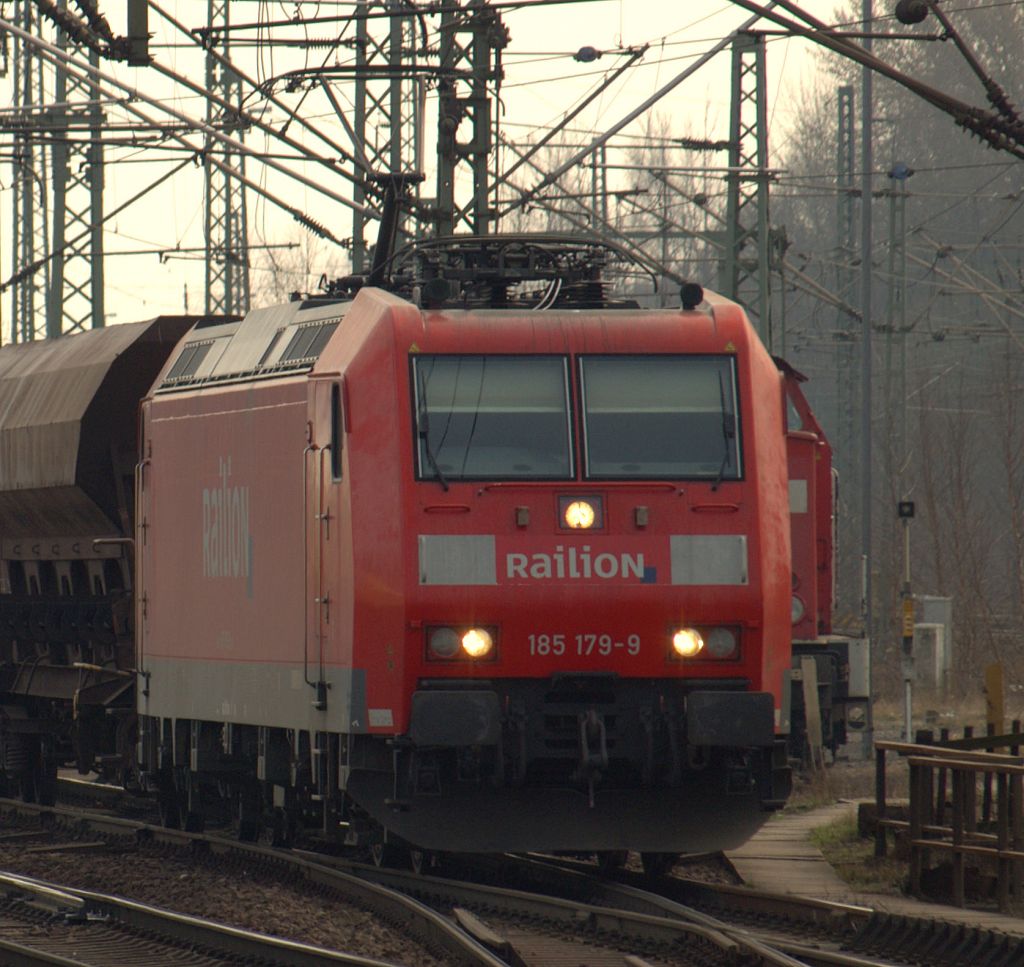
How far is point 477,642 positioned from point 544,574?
52 cm

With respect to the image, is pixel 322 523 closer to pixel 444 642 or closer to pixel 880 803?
pixel 444 642

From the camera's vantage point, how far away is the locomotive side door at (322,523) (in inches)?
511

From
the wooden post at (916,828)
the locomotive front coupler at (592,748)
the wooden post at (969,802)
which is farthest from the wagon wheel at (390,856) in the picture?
the wooden post at (969,802)

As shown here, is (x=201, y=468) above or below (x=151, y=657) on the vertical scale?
above

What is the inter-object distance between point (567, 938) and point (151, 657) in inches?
225

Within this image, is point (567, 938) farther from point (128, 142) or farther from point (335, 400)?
point (128, 142)

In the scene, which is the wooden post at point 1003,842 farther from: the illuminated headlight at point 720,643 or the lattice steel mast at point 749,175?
the lattice steel mast at point 749,175

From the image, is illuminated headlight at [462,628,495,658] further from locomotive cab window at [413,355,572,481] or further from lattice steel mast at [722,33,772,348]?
lattice steel mast at [722,33,772,348]

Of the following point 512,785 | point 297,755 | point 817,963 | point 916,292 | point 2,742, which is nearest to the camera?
point 817,963

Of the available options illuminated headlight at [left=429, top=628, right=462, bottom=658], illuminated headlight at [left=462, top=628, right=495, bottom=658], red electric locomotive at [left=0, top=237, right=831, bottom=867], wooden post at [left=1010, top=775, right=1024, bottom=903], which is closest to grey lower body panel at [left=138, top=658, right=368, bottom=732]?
red electric locomotive at [left=0, top=237, right=831, bottom=867]

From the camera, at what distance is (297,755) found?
1390 centimetres

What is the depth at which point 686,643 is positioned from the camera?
1268 centimetres

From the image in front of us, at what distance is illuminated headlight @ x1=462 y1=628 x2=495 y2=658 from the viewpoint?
12523mm

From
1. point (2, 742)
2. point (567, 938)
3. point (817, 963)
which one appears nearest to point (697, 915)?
point (567, 938)
